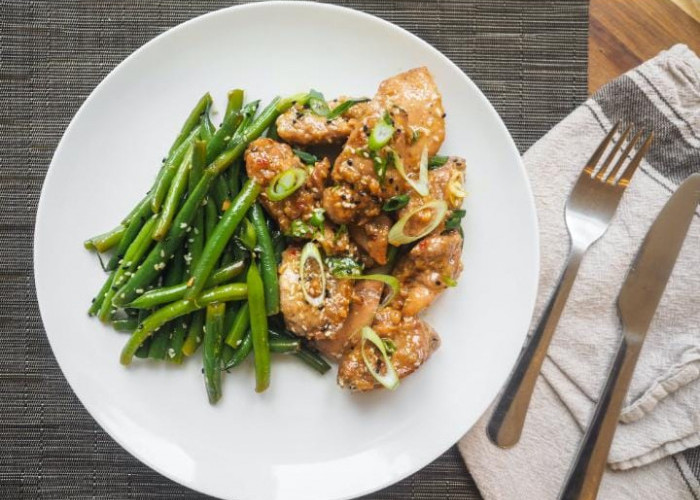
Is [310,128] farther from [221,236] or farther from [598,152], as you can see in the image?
[598,152]

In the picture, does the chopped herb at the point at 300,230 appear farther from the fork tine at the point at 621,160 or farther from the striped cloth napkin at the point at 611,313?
the fork tine at the point at 621,160

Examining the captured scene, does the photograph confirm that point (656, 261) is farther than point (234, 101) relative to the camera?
Yes

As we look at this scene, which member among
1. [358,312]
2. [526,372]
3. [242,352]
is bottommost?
[526,372]

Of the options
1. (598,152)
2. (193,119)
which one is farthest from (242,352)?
(598,152)

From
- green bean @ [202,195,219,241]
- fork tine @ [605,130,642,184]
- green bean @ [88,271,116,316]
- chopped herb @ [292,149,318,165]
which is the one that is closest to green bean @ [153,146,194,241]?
green bean @ [202,195,219,241]

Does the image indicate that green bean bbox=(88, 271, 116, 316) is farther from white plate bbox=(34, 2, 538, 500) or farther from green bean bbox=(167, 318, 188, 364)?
green bean bbox=(167, 318, 188, 364)

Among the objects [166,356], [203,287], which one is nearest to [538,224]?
[203,287]
